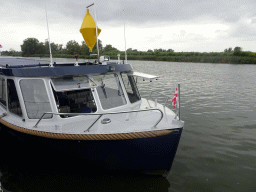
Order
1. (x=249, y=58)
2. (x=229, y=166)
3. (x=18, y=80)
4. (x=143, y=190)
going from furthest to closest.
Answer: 1. (x=249, y=58)
2. (x=229, y=166)
3. (x=18, y=80)
4. (x=143, y=190)

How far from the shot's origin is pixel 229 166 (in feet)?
19.2

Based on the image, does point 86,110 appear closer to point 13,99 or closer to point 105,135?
point 105,135

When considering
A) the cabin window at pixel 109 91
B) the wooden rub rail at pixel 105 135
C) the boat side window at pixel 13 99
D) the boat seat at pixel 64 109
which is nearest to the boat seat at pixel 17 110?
the boat side window at pixel 13 99

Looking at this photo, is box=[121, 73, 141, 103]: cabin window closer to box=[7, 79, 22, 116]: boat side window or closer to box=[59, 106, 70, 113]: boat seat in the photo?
box=[59, 106, 70, 113]: boat seat

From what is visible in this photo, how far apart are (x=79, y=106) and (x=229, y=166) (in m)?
4.50

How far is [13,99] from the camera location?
566 cm

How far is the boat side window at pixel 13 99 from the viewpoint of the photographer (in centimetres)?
548

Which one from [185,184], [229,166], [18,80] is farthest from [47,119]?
[229,166]

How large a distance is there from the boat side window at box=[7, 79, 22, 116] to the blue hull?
3.79ft

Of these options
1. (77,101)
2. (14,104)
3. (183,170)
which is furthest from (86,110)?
(183,170)

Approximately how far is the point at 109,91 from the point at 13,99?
2.62 metres

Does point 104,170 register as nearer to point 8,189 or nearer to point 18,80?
point 8,189

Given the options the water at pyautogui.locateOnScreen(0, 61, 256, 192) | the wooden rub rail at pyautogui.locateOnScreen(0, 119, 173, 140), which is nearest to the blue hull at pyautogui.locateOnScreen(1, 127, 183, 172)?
the wooden rub rail at pyautogui.locateOnScreen(0, 119, 173, 140)

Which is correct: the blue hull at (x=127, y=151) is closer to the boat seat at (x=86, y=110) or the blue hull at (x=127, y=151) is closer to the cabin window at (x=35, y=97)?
the cabin window at (x=35, y=97)
